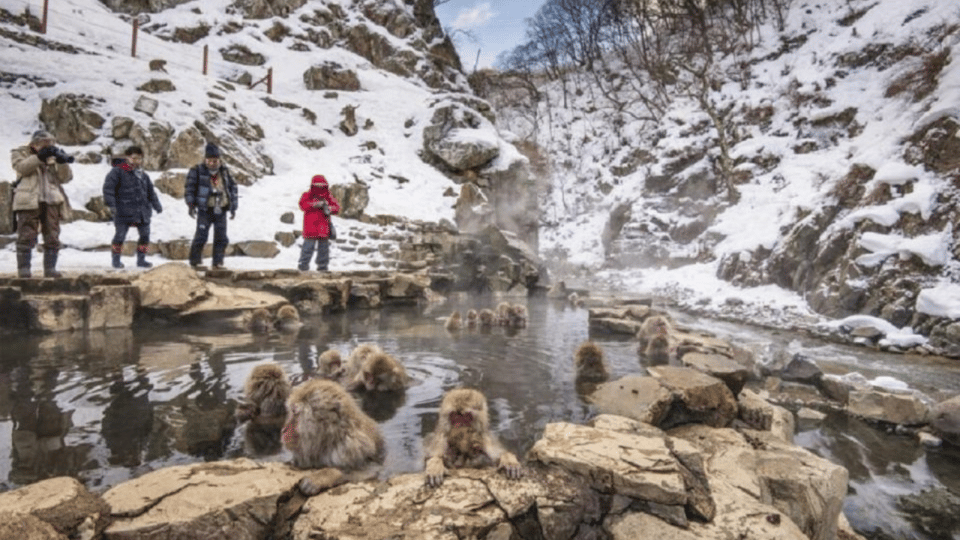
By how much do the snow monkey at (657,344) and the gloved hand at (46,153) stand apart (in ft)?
27.3

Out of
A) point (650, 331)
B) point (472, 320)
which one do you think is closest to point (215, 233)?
point (472, 320)

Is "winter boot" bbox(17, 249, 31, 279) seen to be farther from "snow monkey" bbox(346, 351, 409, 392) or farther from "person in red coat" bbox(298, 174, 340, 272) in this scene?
"snow monkey" bbox(346, 351, 409, 392)

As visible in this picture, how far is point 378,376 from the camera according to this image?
4.41 metres

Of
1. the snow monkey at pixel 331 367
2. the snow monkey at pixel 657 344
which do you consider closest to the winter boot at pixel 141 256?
the snow monkey at pixel 331 367

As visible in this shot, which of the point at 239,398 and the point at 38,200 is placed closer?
the point at 239,398

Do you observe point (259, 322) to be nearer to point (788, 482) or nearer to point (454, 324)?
point (454, 324)

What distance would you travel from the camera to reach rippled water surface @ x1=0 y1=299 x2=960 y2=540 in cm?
302

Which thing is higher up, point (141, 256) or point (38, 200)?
point (38, 200)

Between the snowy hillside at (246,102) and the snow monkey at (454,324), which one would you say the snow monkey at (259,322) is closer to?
the snow monkey at (454,324)

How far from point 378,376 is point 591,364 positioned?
88.6 inches

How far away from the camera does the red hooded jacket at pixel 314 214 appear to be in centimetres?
939

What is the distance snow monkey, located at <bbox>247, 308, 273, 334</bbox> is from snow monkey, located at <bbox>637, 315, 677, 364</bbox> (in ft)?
17.7

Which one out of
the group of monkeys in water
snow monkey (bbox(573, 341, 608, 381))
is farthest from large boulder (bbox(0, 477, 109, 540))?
Answer: snow monkey (bbox(573, 341, 608, 381))

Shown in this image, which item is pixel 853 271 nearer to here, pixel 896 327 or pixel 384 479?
pixel 896 327
